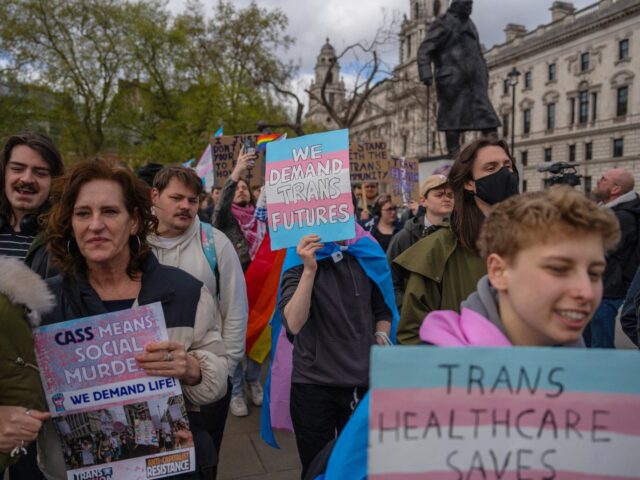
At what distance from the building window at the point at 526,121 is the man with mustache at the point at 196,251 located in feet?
196

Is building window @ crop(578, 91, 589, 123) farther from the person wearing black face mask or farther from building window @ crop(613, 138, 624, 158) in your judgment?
the person wearing black face mask

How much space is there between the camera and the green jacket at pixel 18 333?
1.50 m

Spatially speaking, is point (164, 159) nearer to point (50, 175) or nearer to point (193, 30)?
point (193, 30)

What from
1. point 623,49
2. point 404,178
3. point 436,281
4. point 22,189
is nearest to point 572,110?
point 623,49

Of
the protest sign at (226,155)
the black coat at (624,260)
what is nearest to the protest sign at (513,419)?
the black coat at (624,260)

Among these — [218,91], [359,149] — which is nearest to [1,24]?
[218,91]

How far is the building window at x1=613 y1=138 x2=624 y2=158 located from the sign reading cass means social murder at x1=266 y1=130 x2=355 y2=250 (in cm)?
5105

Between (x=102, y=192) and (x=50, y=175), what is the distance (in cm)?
108

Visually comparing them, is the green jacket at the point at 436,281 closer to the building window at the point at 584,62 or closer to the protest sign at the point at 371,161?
the protest sign at the point at 371,161

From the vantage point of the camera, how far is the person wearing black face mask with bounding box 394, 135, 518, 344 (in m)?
2.25

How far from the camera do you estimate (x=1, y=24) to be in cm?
2575

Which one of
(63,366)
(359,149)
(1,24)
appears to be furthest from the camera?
(1,24)

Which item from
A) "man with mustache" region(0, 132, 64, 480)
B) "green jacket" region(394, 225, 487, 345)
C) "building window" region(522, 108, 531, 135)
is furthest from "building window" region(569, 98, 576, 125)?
"man with mustache" region(0, 132, 64, 480)

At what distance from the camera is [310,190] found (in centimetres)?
274
